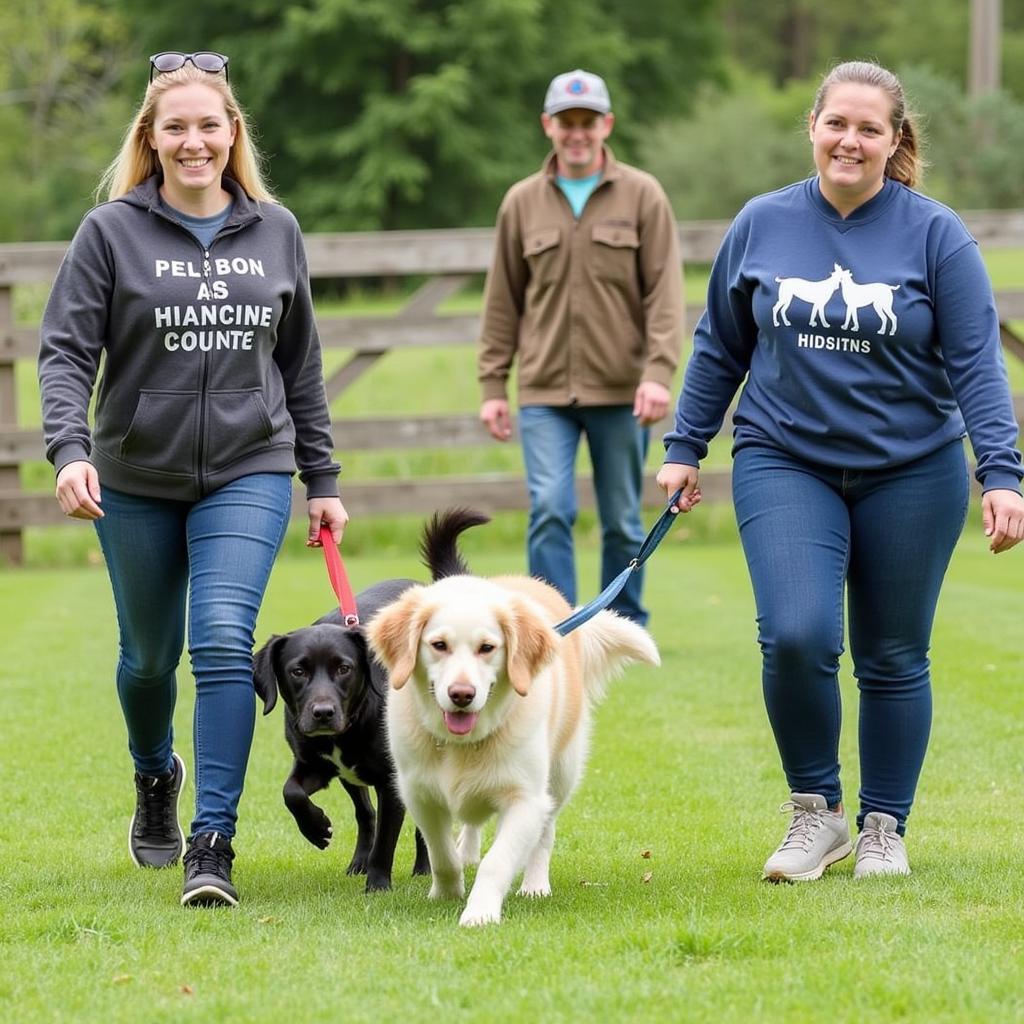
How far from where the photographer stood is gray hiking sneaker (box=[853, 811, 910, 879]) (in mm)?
4898

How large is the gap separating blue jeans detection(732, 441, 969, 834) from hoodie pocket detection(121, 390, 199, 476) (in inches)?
60.0

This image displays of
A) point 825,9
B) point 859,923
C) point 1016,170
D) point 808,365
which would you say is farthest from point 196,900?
point 825,9

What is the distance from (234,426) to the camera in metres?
4.86

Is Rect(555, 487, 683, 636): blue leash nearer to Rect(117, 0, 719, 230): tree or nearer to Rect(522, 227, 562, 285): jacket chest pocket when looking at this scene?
Rect(522, 227, 562, 285): jacket chest pocket

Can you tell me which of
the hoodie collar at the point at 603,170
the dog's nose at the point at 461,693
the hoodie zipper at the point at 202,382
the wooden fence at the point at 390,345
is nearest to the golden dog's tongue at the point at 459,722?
the dog's nose at the point at 461,693

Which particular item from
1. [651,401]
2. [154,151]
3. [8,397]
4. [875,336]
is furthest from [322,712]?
[8,397]

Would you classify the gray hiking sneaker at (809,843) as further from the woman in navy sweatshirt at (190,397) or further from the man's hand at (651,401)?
the man's hand at (651,401)

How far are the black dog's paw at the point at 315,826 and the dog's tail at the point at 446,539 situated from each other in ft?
2.73

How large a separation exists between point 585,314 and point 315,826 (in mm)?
3933

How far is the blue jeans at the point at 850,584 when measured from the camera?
478cm

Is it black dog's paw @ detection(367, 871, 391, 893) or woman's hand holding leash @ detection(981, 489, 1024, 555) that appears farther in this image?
black dog's paw @ detection(367, 871, 391, 893)

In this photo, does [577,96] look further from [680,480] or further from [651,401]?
[680,480]

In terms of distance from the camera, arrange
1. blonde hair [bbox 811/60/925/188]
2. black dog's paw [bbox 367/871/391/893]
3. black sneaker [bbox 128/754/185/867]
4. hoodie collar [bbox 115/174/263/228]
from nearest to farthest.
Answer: blonde hair [bbox 811/60/925/188] < hoodie collar [bbox 115/174/263/228] < black dog's paw [bbox 367/871/391/893] < black sneaker [bbox 128/754/185/867]

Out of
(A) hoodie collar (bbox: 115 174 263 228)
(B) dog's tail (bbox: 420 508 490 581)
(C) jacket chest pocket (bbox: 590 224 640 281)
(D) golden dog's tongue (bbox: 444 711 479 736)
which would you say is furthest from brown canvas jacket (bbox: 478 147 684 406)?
(D) golden dog's tongue (bbox: 444 711 479 736)
